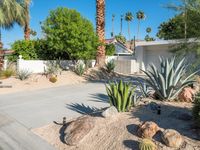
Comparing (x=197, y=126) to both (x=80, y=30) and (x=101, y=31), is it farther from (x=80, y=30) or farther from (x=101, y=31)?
(x=101, y=31)

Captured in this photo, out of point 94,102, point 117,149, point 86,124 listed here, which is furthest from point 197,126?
point 94,102

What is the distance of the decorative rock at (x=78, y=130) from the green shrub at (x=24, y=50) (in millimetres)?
16682

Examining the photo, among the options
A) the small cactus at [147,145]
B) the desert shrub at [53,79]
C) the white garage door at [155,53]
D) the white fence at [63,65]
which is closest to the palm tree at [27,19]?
the white fence at [63,65]

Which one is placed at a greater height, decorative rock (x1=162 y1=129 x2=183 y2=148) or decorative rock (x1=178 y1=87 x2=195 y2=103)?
decorative rock (x1=178 y1=87 x2=195 y2=103)

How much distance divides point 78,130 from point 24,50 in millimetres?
17453

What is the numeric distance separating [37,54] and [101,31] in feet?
20.3

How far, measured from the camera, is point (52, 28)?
18.3 metres

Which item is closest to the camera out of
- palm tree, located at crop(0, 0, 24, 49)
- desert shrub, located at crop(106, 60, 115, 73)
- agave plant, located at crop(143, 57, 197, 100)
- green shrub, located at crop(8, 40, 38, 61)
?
agave plant, located at crop(143, 57, 197, 100)

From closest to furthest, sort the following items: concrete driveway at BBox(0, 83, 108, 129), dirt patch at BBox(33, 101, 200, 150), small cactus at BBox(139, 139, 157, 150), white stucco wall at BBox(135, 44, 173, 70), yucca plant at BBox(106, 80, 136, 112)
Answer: small cactus at BBox(139, 139, 157, 150) → dirt patch at BBox(33, 101, 200, 150) → yucca plant at BBox(106, 80, 136, 112) → concrete driveway at BBox(0, 83, 108, 129) → white stucco wall at BBox(135, 44, 173, 70)

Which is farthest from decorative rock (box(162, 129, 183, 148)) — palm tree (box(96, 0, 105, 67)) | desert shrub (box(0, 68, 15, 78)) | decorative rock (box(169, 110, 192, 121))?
palm tree (box(96, 0, 105, 67))

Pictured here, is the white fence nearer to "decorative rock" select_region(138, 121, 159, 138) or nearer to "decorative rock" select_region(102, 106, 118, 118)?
"decorative rock" select_region(102, 106, 118, 118)

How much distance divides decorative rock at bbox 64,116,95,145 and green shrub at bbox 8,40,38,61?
16.7 metres

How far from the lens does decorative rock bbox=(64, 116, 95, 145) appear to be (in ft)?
17.4

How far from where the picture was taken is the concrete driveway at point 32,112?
5.74m
